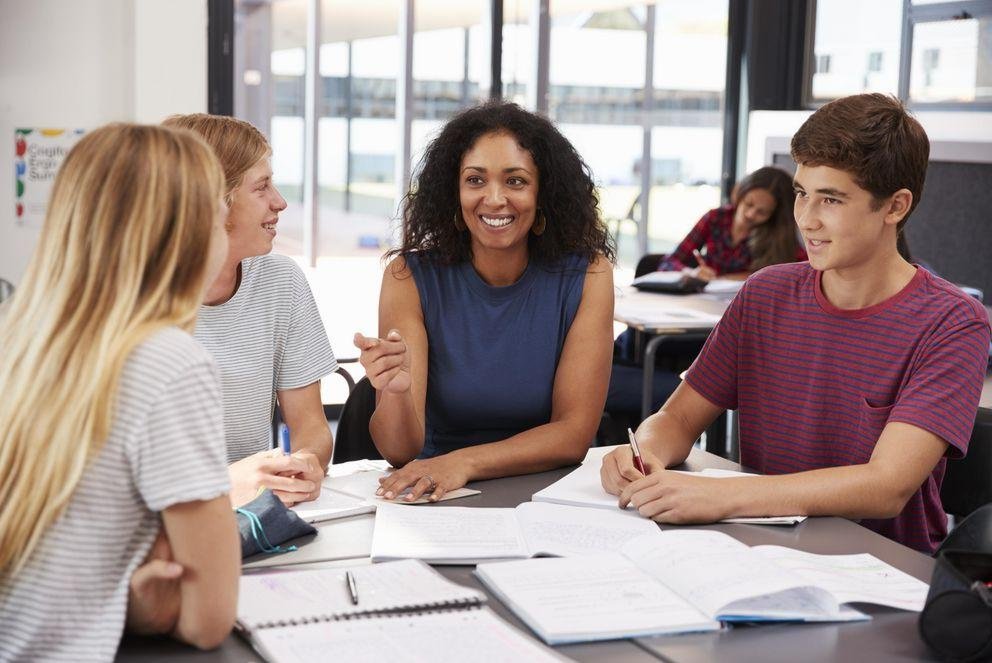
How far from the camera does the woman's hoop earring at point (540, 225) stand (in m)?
2.36

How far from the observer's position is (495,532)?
5.30ft

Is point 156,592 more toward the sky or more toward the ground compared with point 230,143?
more toward the ground

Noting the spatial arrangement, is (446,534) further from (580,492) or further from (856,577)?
(856,577)

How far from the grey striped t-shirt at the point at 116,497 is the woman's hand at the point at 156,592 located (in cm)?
3

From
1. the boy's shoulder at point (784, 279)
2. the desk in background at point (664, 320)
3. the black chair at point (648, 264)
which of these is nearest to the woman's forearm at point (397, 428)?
the boy's shoulder at point (784, 279)

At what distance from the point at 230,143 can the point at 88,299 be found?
3.14ft

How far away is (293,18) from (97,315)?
4.59 meters

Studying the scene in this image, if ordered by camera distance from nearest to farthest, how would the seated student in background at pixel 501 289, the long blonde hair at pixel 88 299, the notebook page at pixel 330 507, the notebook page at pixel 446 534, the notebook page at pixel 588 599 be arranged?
the long blonde hair at pixel 88 299 < the notebook page at pixel 588 599 < the notebook page at pixel 446 534 < the notebook page at pixel 330 507 < the seated student in background at pixel 501 289

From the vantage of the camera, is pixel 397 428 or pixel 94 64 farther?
pixel 94 64

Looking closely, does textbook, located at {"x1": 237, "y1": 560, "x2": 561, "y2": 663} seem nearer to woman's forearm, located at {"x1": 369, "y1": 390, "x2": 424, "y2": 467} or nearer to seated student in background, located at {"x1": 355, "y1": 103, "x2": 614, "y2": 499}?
woman's forearm, located at {"x1": 369, "y1": 390, "x2": 424, "y2": 467}

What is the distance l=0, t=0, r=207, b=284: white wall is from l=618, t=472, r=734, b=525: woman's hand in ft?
10.1

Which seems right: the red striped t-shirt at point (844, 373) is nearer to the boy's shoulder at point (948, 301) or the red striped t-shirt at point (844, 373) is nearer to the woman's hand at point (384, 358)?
the boy's shoulder at point (948, 301)

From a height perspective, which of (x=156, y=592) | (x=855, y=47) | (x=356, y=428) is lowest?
(x=356, y=428)

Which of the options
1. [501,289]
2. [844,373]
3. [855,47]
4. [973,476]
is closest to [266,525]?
[501,289]
